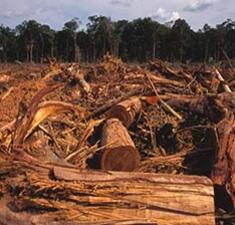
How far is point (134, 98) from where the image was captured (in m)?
7.79

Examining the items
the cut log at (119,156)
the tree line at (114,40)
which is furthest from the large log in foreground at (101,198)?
the tree line at (114,40)

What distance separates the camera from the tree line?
205ft

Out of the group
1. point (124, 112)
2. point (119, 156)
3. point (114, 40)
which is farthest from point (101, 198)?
point (114, 40)

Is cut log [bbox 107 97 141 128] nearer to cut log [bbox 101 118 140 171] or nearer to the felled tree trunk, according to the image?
cut log [bbox 101 118 140 171]

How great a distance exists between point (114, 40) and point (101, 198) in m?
61.6

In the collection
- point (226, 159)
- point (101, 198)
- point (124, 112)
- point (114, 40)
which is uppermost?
point (114, 40)

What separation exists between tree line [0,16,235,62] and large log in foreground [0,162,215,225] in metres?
53.5

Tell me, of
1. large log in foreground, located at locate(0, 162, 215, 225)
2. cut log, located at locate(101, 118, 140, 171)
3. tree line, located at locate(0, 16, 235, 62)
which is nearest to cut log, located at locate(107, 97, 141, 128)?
cut log, located at locate(101, 118, 140, 171)

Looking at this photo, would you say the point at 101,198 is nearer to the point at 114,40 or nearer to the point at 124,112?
the point at 124,112

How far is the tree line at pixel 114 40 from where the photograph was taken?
62625mm

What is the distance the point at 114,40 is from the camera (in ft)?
216

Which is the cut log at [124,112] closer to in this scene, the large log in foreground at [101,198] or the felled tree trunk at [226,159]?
the felled tree trunk at [226,159]

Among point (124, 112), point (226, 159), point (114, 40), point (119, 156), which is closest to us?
point (226, 159)

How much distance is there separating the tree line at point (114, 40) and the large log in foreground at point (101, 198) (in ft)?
176
